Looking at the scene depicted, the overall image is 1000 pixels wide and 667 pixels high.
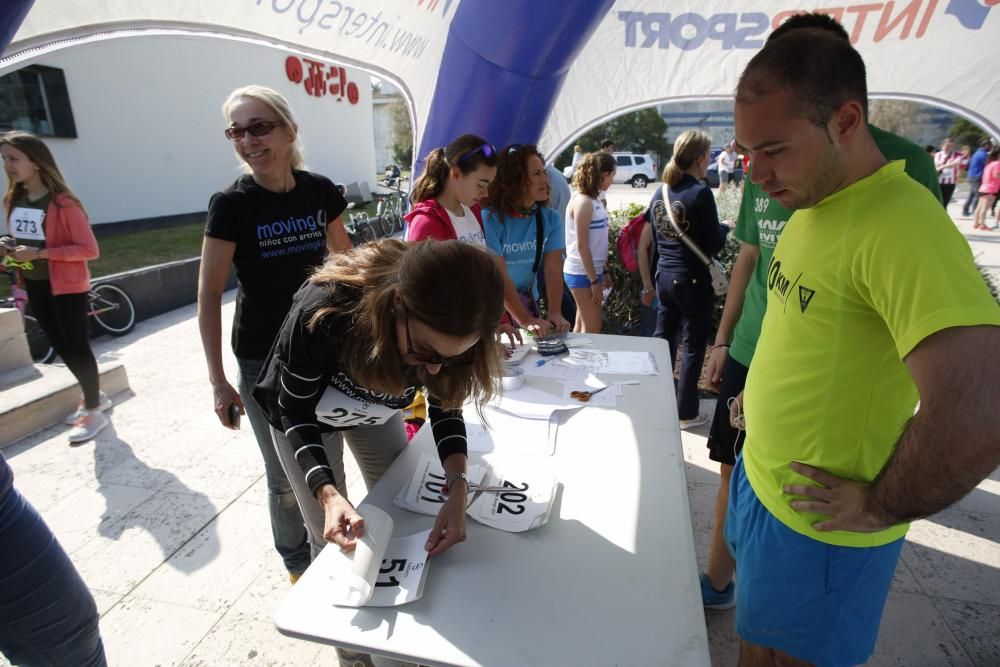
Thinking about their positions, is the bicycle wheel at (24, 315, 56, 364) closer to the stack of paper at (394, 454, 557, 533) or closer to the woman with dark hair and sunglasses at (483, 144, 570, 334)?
the woman with dark hair and sunglasses at (483, 144, 570, 334)

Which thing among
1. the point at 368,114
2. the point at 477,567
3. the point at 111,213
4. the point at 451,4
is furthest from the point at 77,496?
the point at 368,114

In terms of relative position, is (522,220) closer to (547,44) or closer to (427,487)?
(547,44)

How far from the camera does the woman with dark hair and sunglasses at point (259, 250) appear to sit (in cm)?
178

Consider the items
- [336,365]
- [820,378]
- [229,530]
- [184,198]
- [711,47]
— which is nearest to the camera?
[820,378]

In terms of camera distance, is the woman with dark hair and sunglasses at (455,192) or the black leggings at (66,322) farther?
the black leggings at (66,322)

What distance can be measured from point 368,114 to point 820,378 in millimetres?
18377

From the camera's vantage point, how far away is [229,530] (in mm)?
2521

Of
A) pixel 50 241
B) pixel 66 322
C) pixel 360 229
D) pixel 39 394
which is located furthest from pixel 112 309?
pixel 360 229

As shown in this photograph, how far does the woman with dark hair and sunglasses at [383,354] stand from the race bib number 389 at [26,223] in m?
2.60

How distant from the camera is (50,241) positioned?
3.08 m

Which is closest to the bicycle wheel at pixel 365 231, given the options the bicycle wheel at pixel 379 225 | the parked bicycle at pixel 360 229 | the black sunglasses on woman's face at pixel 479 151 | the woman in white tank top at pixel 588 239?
the parked bicycle at pixel 360 229

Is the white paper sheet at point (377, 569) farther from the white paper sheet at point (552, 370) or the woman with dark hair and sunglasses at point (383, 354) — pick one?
the white paper sheet at point (552, 370)

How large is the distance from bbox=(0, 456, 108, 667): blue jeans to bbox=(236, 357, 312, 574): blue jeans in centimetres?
64

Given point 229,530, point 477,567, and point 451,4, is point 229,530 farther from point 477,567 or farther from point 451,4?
point 451,4
